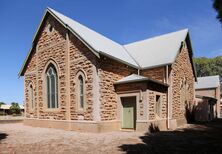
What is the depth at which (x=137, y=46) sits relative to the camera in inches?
984

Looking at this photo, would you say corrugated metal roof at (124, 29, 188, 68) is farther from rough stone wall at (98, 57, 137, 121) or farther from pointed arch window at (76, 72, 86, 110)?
pointed arch window at (76, 72, 86, 110)

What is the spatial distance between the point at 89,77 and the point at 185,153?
8827 millimetres

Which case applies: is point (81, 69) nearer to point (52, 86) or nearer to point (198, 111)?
point (52, 86)

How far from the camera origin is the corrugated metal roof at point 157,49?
19562 mm

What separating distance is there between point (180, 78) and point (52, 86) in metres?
12.1

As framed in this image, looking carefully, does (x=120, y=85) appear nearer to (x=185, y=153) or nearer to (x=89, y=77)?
(x=89, y=77)

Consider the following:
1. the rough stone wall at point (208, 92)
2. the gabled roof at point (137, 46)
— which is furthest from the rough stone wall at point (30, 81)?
the rough stone wall at point (208, 92)

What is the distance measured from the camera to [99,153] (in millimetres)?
8656

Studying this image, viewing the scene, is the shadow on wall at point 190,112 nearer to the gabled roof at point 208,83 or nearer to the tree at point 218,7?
the tree at point 218,7

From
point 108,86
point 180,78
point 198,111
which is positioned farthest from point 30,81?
point 198,111

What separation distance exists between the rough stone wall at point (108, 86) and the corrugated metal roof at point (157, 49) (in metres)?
4.15

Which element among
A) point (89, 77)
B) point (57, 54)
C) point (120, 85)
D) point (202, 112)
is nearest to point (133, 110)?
point (120, 85)

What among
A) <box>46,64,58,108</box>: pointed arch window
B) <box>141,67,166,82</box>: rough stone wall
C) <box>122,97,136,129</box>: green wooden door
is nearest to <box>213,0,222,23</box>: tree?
<box>122,97,136,129</box>: green wooden door

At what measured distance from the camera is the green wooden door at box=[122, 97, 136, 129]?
1654cm
